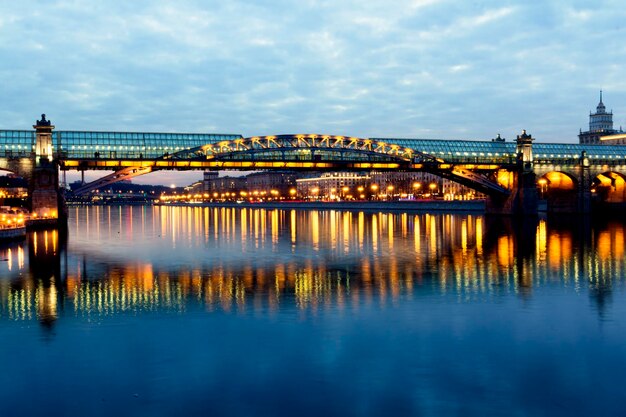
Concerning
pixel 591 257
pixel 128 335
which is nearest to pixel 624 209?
pixel 591 257

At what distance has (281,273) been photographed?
28453mm

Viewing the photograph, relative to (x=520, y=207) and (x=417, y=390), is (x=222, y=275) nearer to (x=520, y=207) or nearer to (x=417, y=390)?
(x=417, y=390)

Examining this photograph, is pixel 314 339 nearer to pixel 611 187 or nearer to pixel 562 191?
pixel 562 191

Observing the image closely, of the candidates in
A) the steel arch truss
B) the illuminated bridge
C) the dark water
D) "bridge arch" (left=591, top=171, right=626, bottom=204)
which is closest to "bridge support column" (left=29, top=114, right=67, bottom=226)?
the illuminated bridge

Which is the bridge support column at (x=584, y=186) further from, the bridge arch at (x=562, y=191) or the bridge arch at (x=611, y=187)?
the bridge arch at (x=611, y=187)

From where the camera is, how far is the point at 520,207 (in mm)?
87750

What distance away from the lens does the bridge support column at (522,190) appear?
87.8m

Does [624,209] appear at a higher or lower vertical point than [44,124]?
lower

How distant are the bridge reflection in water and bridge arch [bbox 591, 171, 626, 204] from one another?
5984 cm

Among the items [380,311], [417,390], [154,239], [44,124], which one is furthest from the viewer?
[44,124]

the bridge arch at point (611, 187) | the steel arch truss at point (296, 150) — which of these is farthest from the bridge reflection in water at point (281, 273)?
the bridge arch at point (611, 187)

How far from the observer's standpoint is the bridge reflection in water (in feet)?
69.3

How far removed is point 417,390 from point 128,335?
26.1ft

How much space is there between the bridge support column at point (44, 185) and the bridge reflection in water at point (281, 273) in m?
20.0
